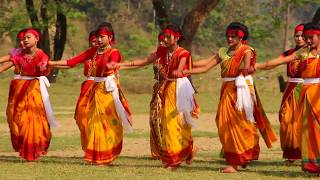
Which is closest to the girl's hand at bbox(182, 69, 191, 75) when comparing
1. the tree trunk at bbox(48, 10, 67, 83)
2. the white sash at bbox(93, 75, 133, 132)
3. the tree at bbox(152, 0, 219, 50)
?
the white sash at bbox(93, 75, 133, 132)

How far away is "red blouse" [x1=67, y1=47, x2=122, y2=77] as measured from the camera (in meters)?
10.7

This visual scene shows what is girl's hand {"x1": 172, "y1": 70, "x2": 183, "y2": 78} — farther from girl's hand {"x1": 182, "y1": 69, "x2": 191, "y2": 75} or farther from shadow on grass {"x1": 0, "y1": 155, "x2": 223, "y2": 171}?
shadow on grass {"x1": 0, "y1": 155, "x2": 223, "y2": 171}

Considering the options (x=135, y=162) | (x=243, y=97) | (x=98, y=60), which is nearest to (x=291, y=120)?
(x=243, y=97)

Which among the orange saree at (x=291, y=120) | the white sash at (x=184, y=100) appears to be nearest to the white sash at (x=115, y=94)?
the white sash at (x=184, y=100)

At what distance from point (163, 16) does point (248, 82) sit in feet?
60.5

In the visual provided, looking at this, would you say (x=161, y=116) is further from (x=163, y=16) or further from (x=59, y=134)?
(x=163, y=16)

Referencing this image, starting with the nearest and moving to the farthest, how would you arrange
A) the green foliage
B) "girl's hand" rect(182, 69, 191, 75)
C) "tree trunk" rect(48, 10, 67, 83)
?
"girl's hand" rect(182, 69, 191, 75)
the green foliage
"tree trunk" rect(48, 10, 67, 83)

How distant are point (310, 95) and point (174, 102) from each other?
5.87 ft

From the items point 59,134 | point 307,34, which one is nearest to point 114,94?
point 307,34

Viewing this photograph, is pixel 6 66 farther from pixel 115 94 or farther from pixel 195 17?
pixel 195 17

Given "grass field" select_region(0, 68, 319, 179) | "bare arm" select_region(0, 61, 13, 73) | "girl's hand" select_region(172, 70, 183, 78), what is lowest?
"grass field" select_region(0, 68, 319, 179)

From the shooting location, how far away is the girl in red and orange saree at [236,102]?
9945mm

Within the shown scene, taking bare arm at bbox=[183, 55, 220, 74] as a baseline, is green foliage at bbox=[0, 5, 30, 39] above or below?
above

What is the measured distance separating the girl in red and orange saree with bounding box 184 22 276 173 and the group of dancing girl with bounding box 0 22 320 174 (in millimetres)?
12
